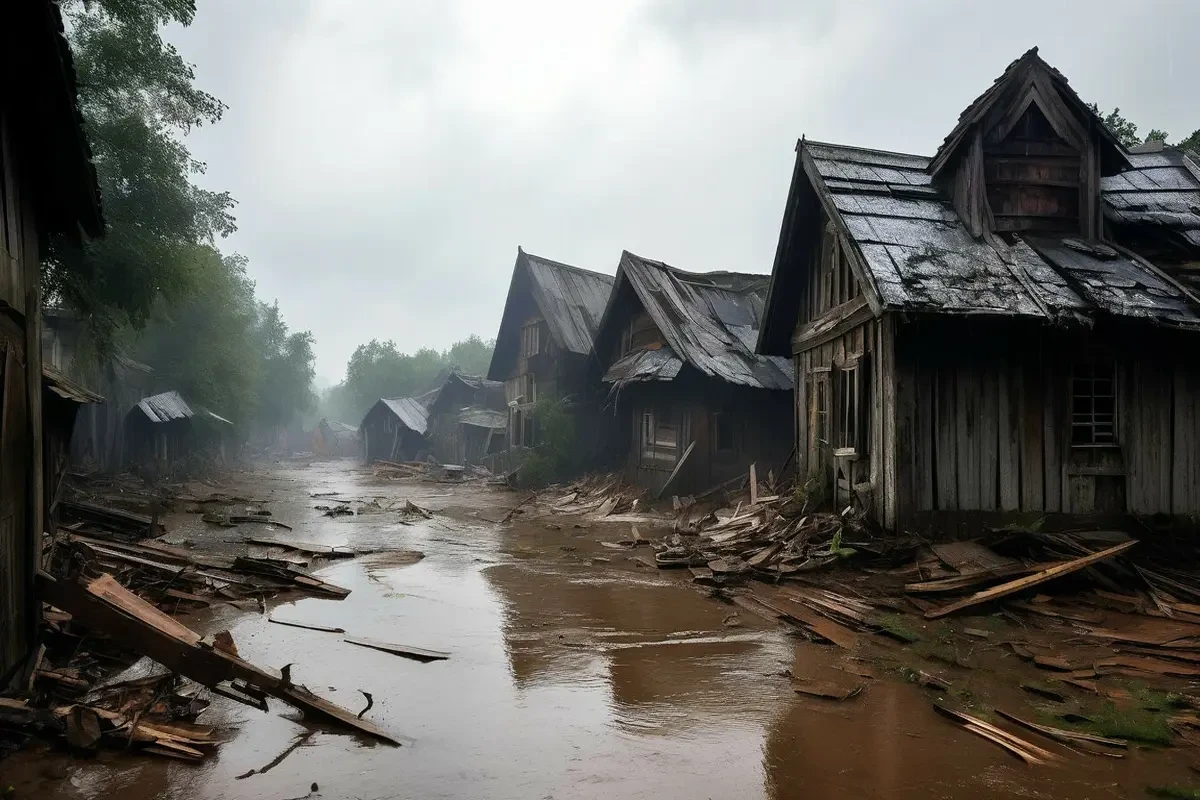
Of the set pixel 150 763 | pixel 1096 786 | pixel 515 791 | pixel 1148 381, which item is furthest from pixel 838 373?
pixel 150 763

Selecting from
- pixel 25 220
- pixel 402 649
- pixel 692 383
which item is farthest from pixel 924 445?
pixel 25 220

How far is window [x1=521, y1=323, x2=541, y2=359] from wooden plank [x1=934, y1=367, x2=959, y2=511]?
1912 centimetres

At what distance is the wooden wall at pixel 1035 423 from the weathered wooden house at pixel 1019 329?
0.07 feet

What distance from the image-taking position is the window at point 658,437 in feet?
62.2

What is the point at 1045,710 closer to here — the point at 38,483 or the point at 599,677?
the point at 599,677

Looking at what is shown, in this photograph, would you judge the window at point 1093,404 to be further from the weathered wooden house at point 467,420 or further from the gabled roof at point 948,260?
the weathered wooden house at point 467,420

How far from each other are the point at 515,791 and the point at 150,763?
235 cm

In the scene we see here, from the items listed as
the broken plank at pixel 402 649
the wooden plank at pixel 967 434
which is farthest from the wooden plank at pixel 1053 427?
the broken plank at pixel 402 649

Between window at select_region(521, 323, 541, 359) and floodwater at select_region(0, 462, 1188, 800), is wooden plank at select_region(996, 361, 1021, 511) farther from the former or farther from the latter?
window at select_region(521, 323, 541, 359)

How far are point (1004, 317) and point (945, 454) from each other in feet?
6.69

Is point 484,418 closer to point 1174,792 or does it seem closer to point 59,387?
point 59,387

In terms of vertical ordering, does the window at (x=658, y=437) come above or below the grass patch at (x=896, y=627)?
above

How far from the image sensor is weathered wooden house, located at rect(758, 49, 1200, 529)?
9688 millimetres

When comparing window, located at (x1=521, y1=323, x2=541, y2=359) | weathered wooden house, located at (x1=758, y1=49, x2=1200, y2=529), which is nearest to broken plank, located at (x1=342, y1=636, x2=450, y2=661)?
weathered wooden house, located at (x1=758, y1=49, x2=1200, y2=529)
